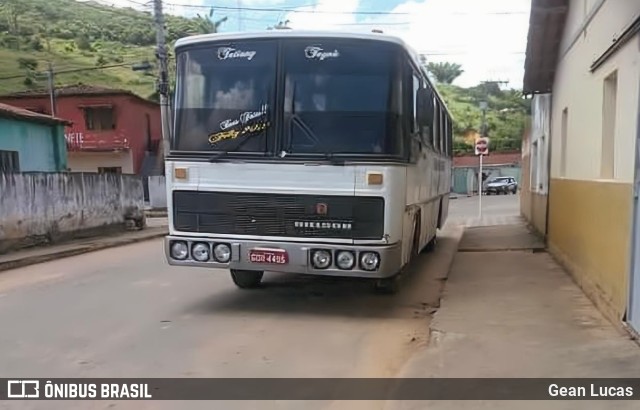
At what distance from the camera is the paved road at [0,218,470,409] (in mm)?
5223

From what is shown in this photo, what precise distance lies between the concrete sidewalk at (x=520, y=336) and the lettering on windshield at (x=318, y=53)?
3.10m

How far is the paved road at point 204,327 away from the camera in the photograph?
522cm

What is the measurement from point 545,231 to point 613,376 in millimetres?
8696

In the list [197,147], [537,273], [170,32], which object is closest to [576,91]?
[537,273]

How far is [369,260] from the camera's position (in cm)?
657

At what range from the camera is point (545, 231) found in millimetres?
12969

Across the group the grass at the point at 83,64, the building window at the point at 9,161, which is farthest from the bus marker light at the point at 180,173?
the grass at the point at 83,64

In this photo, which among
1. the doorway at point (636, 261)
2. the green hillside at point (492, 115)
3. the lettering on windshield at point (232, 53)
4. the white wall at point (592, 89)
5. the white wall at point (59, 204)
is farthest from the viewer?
the green hillside at point (492, 115)

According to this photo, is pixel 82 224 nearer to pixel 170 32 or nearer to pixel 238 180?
pixel 238 180

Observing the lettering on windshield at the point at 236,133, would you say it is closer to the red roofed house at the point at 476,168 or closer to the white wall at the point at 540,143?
the white wall at the point at 540,143

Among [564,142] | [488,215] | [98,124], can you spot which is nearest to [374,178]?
[564,142]

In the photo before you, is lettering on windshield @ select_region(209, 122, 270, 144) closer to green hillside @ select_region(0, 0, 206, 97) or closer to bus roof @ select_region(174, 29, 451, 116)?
bus roof @ select_region(174, 29, 451, 116)

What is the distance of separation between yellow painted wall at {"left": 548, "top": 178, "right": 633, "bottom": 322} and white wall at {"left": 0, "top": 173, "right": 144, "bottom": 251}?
38.2 feet

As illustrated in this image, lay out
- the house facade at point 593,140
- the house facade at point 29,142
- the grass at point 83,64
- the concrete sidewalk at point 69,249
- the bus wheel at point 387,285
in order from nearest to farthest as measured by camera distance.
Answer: the house facade at point 593,140, the bus wheel at point 387,285, the concrete sidewalk at point 69,249, the house facade at point 29,142, the grass at point 83,64
